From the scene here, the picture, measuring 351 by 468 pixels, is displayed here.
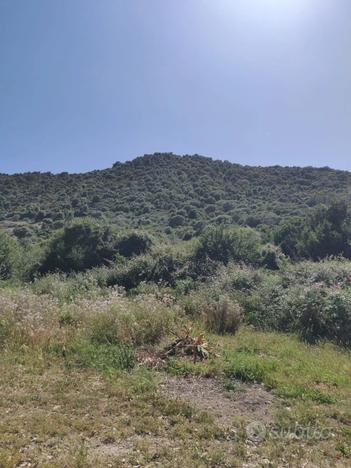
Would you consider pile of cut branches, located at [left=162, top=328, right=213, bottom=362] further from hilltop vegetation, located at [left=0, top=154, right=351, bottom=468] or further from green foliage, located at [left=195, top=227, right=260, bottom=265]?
green foliage, located at [left=195, top=227, right=260, bottom=265]

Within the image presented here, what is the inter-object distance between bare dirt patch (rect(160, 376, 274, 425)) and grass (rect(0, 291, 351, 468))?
0.06 metres

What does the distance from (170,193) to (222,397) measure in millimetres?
42192

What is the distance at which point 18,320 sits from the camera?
6898 millimetres

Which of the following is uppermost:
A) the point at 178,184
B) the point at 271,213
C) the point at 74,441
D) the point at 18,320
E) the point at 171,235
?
the point at 178,184

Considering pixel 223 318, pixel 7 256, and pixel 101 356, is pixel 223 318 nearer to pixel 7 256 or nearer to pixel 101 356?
pixel 101 356

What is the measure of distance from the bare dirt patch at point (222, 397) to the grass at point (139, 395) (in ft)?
0.20

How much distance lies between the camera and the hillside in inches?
1535

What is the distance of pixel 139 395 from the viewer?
4.69m

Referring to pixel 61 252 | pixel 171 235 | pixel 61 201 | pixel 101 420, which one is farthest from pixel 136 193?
pixel 101 420

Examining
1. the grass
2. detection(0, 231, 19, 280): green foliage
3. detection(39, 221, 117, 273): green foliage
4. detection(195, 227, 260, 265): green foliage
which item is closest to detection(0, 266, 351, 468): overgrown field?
the grass

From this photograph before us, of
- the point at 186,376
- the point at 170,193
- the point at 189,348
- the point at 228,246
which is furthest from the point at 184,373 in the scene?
the point at 170,193

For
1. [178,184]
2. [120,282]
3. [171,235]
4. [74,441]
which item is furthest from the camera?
[178,184]

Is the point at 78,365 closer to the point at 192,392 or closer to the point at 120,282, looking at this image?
the point at 192,392

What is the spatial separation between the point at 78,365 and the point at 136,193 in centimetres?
4281
